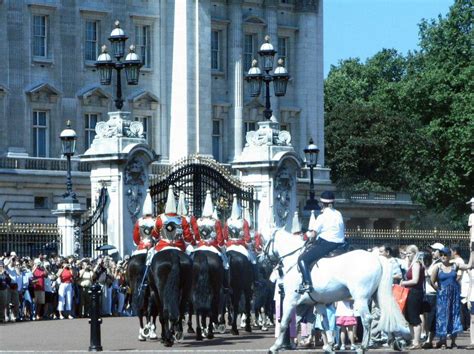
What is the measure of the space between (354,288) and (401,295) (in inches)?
127

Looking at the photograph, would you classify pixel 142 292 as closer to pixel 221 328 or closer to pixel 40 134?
pixel 221 328

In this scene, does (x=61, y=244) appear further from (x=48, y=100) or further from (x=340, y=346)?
(x=48, y=100)

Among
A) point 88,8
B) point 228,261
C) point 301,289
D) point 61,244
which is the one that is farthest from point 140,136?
point 88,8

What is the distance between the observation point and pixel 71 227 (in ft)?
151

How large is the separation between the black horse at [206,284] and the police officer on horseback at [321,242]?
490 cm

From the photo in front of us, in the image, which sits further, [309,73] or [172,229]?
[309,73]

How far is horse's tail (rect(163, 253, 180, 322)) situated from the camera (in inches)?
1270

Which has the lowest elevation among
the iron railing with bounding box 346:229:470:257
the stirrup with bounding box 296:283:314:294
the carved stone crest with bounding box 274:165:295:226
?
the stirrup with bounding box 296:283:314:294

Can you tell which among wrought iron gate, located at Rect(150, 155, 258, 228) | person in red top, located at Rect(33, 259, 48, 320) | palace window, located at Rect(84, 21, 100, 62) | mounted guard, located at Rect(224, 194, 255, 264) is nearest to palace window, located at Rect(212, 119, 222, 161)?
palace window, located at Rect(84, 21, 100, 62)

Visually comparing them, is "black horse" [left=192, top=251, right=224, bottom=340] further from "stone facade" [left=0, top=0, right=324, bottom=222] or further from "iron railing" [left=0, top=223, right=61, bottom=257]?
"stone facade" [left=0, top=0, right=324, bottom=222]

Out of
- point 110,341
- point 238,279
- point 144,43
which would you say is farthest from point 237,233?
point 144,43

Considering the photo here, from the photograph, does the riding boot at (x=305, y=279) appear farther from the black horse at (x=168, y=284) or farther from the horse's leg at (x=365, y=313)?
the black horse at (x=168, y=284)

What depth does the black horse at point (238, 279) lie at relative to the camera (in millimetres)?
35781

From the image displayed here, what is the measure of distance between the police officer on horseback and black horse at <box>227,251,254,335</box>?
634 centimetres
